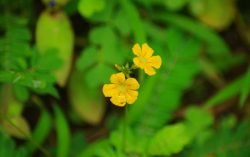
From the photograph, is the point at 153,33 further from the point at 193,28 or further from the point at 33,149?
the point at 33,149

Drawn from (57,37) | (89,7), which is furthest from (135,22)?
(57,37)

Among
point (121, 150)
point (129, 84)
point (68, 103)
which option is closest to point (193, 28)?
point (68, 103)

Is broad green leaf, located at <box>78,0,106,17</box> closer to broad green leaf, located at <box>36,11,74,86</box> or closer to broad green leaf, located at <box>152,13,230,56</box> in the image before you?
broad green leaf, located at <box>36,11,74,86</box>

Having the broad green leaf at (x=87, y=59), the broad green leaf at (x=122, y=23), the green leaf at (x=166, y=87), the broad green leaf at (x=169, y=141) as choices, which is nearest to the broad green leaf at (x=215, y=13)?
the green leaf at (x=166, y=87)

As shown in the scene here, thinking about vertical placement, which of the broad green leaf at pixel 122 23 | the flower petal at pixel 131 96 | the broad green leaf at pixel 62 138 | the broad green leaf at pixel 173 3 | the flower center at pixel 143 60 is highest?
the broad green leaf at pixel 173 3

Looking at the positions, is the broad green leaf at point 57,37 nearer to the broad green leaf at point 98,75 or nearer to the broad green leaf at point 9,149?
the broad green leaf at point 98,75

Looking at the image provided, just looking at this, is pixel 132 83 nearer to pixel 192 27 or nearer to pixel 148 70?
pixel 148 70

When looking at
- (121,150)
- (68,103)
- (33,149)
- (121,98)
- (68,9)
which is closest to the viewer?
(121,98)

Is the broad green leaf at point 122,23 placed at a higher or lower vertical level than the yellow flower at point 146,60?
higher
